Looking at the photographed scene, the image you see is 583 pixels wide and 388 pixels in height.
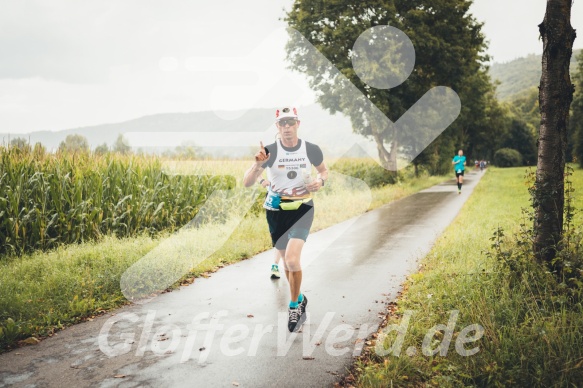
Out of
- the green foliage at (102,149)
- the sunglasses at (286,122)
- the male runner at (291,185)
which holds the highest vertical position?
the green foliage at (102,149)

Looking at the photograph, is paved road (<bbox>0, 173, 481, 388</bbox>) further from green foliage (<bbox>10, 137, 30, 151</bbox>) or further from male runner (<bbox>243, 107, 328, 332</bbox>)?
green foliage (<bbox>10, 137, 30, 151</bbox>)

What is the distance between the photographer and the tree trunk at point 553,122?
4512 mm

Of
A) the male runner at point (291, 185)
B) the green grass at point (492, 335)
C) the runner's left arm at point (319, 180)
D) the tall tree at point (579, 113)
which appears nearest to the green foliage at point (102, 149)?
the male runner at point (291, 185)

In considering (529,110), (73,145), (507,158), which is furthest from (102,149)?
(529,110)

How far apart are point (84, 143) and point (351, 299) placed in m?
8.27

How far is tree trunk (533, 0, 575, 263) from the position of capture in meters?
4.51

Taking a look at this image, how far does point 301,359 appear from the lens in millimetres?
3861

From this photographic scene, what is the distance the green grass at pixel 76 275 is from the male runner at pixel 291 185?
2459 mm

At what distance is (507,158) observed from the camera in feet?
271

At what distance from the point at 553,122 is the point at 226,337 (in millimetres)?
4387

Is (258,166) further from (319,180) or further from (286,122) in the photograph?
(319,180)

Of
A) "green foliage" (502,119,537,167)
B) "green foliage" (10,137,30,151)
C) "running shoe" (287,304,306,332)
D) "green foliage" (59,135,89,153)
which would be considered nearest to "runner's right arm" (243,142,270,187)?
"running shoe" (287,304,306,332)

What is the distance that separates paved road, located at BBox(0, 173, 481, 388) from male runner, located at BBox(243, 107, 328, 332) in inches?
23.4

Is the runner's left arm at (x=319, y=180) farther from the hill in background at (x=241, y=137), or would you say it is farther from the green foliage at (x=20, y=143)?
the green foliage at (x=20, y=143)
